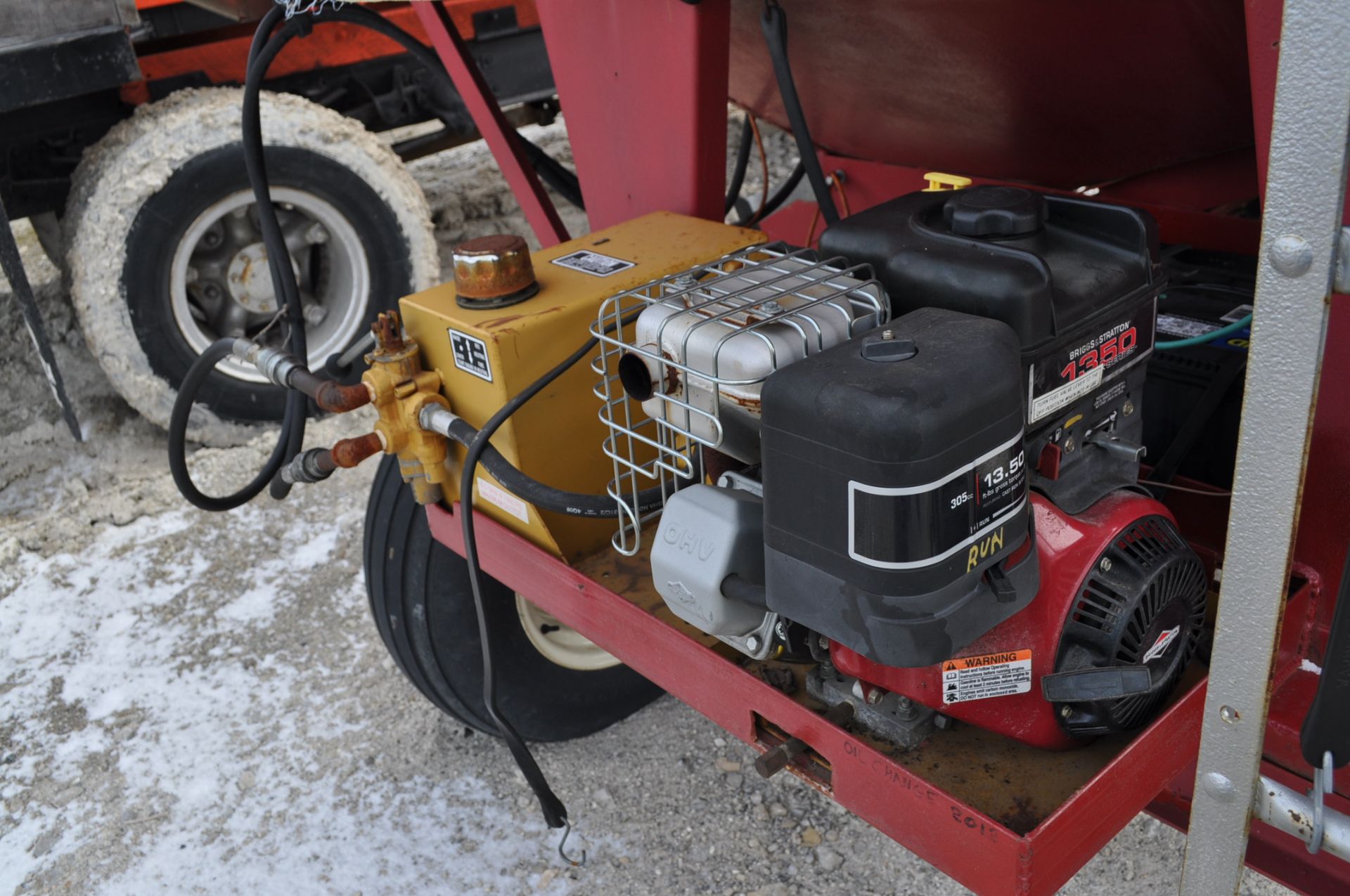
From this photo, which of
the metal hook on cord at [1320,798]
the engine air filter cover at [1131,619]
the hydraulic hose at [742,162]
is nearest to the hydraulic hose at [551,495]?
the engine air filter cover at [1131,619]

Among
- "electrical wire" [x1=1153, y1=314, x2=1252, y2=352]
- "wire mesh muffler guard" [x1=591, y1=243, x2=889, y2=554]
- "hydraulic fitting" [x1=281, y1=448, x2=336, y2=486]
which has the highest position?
"wire mesh muffler guard" [x1=591, y1=243, x2=889, y2=554]

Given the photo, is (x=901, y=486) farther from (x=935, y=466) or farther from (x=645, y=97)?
(x=645, y=97)

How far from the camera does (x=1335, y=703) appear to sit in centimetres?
82

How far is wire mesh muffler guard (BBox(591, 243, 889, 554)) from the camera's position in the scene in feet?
3.37

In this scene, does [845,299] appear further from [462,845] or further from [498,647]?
[462,845]

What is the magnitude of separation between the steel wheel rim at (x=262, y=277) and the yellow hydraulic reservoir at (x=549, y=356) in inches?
64.5

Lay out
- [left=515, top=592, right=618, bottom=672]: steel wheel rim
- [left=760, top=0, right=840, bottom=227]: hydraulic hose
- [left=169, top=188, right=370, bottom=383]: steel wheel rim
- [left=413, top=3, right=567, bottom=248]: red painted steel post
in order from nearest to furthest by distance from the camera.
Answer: [left=760, top=0, right=840, bottom=227]: hydraulic hose < [left=515, top=592, right=618, bottom=672]: steel wheel rim < [left=413, top=3, right=567, bottom=248]: red painted steel post < [left=169, top=188, right=370, bottom=383]: steel wheel rim

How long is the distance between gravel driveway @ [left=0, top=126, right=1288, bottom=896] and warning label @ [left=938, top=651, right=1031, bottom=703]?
2.17ft

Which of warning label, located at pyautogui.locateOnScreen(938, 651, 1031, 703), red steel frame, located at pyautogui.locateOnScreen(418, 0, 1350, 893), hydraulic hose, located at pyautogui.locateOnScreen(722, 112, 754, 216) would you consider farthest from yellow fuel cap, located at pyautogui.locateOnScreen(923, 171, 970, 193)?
hydraulic hose, located at pyautogui.locateOnScreen(722, 112, 754, 216)

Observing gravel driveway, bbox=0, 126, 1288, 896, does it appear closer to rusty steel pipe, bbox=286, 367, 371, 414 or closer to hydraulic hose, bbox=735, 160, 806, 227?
rusty steel pipe, bbox=286, 367, 371, 414

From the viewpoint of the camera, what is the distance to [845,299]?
1.10m

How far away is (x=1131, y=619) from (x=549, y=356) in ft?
2.29

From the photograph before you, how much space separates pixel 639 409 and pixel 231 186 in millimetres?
1787

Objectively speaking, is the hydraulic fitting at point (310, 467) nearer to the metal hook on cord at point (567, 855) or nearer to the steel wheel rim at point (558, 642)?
the steel wheel rim at point (558, 642)
